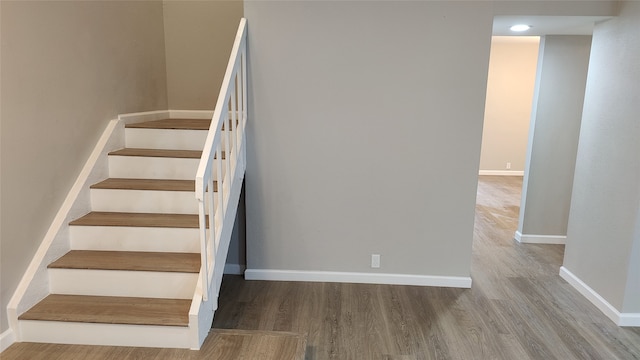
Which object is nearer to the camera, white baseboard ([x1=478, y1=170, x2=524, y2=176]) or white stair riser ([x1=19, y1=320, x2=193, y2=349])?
white stair riser ([x1=19, y1=320, x2=193, y2=349])

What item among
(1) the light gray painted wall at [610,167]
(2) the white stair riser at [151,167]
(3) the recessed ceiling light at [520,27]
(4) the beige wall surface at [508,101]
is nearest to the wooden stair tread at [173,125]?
(2) the white stair riser at [151,167]

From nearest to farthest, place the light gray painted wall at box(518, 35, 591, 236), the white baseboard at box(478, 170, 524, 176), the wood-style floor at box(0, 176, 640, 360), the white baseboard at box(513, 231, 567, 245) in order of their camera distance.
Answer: the wood-style floor at box(0, 176, 640, 360) < the light gray painted wall at box(518, 35, 591, 236) < the white baseboard at box(513, 231, 567, 245) < the white baseboard at box(478, 170, 524, 176)

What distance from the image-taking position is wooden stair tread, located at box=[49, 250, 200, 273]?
235 centimetres

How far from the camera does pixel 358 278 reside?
3.44 meters

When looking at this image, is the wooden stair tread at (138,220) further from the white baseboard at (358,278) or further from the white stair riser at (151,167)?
the white baseboard at (358,278)

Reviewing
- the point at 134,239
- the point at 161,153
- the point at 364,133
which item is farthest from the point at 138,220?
the point at 364,133

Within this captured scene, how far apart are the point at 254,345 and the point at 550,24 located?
3.29 m

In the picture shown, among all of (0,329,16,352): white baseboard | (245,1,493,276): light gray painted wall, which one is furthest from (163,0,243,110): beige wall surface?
(0,329,16,352): white baseboard

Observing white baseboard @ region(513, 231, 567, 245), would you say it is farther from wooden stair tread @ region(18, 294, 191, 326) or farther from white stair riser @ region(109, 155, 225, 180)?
wooden stair tread @ region(18, 294, 191, 326)

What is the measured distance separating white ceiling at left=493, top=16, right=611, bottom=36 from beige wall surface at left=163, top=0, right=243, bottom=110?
2.36 m

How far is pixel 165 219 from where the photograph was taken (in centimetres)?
267

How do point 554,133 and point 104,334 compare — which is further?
point 554,133

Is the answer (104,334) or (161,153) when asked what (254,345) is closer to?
(104,334)

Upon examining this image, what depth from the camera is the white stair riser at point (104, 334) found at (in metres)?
2.13
